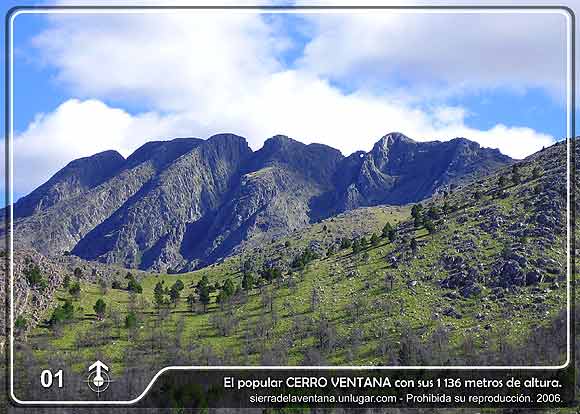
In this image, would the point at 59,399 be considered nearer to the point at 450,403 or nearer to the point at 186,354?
the point at 450,403

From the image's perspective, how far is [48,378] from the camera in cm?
2269

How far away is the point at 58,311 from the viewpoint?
3994 inches

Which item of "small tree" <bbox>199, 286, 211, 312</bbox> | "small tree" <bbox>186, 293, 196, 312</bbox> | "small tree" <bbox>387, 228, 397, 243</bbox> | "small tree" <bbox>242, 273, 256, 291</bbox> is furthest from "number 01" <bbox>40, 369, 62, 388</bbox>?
"small tree" <bbox>387, 228, 397, 243</bbox>

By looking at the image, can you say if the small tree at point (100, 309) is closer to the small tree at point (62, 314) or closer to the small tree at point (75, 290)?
the small tree at point (62, 314)

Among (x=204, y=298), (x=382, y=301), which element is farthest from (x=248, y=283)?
(x=382, y=301)

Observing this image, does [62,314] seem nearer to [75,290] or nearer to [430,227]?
[75,290]

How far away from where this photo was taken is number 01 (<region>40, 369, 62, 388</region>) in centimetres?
2236

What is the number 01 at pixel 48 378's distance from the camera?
2236 cm

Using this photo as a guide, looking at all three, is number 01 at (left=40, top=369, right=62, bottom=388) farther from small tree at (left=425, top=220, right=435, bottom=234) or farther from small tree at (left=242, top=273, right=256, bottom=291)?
small tree at (left=425, top=220, right=435, bottom=234)

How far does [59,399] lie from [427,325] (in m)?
90.1

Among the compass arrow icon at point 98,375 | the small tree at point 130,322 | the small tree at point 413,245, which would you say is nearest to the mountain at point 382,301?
the small tree at point 413,245

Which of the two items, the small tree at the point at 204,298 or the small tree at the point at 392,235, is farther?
the small tree at the point at 392,235

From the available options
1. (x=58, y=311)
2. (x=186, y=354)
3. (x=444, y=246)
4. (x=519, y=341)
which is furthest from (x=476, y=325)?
(x=58, y=311)
